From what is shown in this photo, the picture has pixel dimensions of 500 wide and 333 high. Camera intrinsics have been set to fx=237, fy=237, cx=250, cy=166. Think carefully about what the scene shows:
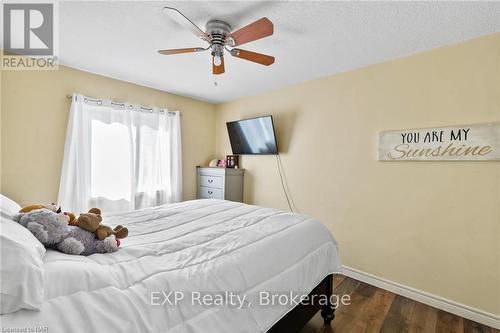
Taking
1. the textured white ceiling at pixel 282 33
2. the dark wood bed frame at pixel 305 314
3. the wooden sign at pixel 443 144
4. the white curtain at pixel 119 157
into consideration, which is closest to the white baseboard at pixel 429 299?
the dark wood bed frame at pixel 305 314

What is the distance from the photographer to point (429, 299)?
2.17 metres

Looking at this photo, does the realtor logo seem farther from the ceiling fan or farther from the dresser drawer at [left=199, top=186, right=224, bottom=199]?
the dresser drawer at [left=199, top=186, right=224, bottom=199]

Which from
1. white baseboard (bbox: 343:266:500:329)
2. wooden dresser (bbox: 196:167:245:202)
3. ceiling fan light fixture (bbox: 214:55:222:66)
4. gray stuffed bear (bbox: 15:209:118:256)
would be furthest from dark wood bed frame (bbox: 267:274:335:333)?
wooden dresser (bbox: 196:167:245:202)

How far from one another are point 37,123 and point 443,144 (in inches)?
160

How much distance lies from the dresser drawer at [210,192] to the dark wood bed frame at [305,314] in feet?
6.96

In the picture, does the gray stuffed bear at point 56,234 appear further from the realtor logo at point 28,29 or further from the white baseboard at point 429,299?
the white baseboard at point 429,299

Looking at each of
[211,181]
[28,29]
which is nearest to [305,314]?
[211,181]

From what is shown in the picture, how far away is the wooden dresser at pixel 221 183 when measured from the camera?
11.9ft

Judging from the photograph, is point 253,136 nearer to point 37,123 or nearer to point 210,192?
point 210,192

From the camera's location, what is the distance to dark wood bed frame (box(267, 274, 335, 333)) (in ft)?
4.48

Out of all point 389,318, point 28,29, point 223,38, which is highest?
point 28,29

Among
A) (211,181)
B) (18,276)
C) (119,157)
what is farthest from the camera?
(211,181)

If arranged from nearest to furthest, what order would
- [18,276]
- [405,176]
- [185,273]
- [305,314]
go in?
[18,276]
[185,273]
[305,314]
[405,176]

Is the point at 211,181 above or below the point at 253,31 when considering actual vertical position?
below
